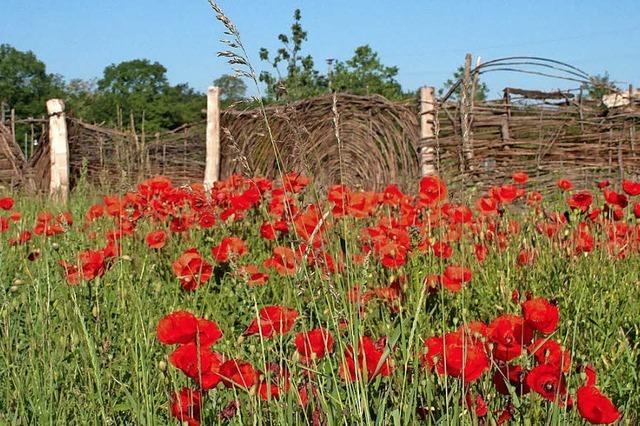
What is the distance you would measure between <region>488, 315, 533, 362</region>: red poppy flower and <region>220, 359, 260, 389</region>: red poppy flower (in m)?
0.43

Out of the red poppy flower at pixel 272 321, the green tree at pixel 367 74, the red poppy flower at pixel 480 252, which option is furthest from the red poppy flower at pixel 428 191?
the green tree at pixel 367 74

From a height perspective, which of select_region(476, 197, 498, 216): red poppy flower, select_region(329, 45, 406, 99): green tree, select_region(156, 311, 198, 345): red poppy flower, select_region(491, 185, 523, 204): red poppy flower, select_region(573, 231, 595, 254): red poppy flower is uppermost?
select_region(329, 45, 406, 99): green tree

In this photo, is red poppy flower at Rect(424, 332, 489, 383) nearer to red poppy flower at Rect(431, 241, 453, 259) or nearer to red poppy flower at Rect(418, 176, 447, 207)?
red poppy flower at Rect(431, 241, 453, 259)

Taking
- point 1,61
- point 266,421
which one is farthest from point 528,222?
point 1,61

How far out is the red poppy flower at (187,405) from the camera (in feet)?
4.89

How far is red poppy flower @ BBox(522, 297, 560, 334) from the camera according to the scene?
1514mm

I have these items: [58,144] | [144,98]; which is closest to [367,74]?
[144,98]

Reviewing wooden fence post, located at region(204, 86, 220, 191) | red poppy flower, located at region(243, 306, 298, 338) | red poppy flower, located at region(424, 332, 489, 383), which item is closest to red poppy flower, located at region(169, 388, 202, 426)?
red poppy flower, located at region(243, 306, 298, 338)

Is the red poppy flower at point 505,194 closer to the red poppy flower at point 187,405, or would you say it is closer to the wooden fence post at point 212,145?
the red poppy flower at point 187,405

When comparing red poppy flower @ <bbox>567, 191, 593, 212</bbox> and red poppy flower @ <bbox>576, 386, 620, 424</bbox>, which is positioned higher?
red poppy flower @ <bbox>567, 191, 593, 212</bbox>

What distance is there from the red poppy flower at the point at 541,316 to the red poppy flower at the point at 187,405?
1.95 feet

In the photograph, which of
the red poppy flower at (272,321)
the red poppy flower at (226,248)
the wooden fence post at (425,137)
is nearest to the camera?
the red poppy flower at (272,321)

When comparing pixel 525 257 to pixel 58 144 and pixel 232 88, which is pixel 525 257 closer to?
pixel 58 144

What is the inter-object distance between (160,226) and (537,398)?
119 inches
